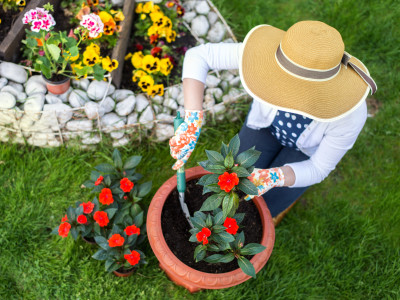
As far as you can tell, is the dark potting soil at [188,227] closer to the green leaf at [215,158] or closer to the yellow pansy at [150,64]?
the green leaf at [215,158]

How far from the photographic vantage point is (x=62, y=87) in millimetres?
2430

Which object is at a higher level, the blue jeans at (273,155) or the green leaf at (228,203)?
the green leaf at (228,203)

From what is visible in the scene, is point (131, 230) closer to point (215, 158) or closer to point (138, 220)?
point (138, 220)

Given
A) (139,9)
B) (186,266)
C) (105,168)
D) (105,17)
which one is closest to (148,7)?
(139,9)

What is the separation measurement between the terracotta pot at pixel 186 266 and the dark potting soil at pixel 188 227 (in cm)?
6

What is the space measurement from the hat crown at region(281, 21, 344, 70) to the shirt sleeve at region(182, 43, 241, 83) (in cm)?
43

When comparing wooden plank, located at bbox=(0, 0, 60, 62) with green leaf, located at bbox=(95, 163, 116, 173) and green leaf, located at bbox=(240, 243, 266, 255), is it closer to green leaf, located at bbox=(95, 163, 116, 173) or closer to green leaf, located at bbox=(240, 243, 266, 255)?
green leaf, located at bbox=(95, 163, 116, 173)

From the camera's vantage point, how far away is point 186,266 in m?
1.82

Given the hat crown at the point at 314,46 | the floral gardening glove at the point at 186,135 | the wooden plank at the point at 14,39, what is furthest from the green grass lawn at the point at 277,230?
the hat crown at the point at 314,46

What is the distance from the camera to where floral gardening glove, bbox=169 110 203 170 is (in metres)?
1.80

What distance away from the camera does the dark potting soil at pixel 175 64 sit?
273 centimetres

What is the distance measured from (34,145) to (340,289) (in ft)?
7.19

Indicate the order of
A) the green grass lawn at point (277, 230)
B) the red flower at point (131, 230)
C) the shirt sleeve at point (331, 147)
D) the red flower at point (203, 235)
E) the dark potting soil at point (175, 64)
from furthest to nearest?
the dark potting soil at point (175, 64), the green grass lawn at point (277, 230), the red flower at point (131, 230), the shirt sleeve at point (331, 147), the red flower at point (203, 235)

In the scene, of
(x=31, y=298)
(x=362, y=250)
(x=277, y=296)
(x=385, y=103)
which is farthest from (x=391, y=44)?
(x=31, y=298)
